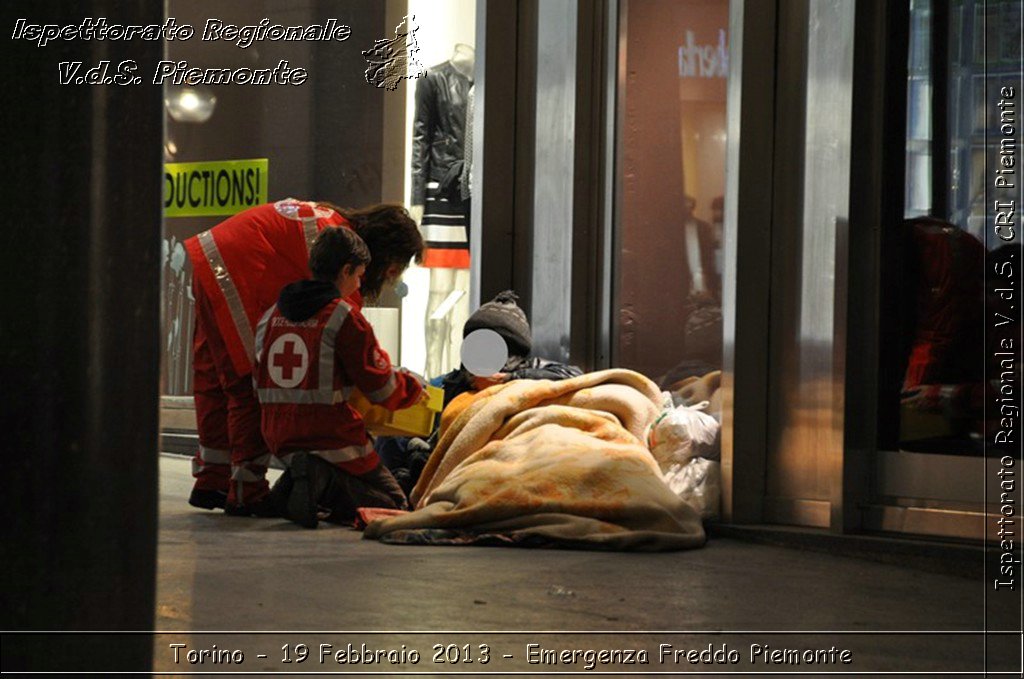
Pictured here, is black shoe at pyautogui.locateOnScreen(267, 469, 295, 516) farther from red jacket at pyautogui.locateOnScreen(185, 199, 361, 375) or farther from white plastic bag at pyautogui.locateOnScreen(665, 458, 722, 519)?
white plastic bag at pyautogui.locateOnScreen(665, 458, 722, 519)

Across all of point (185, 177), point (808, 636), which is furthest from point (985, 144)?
point (185, 177)

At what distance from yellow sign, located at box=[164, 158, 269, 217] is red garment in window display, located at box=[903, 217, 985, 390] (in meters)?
4.20

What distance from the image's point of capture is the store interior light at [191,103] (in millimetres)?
8945

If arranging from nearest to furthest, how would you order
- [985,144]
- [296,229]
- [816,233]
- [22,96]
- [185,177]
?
[22,96] < [985,144] < [816,233] < [296,229] < [185,177]

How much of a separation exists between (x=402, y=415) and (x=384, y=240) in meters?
0.84

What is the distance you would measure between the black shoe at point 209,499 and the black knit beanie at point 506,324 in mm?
1236

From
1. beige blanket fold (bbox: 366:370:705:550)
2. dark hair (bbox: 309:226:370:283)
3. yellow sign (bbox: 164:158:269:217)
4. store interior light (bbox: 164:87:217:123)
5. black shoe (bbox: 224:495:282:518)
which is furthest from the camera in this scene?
store interior light (bbox: 164:87:217:123)

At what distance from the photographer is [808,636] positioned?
3889mm

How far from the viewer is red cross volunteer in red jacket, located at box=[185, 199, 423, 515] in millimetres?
6469

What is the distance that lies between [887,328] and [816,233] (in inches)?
17.3

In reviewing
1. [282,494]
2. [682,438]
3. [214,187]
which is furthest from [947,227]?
[214,187]

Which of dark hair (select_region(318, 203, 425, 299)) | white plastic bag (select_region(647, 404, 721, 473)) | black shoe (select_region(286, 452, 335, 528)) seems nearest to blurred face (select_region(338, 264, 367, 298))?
dark hair (select_region(318, 203, 425, 299))

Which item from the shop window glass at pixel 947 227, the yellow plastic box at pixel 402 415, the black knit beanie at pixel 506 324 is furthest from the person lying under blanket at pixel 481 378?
the shop window glass at pixel 947 227

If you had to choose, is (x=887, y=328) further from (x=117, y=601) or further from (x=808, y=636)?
(x=117, y=601)
